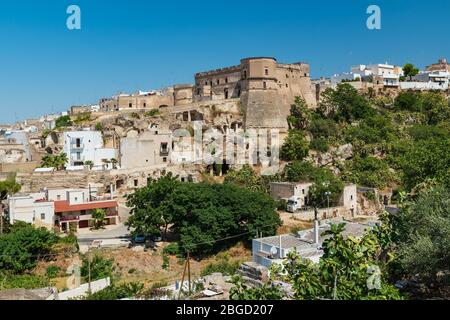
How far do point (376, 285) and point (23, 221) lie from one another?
72.5 ft

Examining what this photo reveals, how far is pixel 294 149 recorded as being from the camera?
37219mm

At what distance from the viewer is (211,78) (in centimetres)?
4903

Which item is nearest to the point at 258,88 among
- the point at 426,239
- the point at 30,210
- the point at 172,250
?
the point at 172,250

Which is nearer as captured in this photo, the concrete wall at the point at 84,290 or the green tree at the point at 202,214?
the concrete wall at the point at 84,290

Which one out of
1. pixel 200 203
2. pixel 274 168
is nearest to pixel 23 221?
pixel 200 203

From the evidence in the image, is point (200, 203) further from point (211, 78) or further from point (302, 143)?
point (211, 78)

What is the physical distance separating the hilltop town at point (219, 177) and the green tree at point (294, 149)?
13 cm

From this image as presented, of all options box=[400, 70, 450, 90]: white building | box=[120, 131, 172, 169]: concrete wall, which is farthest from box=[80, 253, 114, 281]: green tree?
box=[400, 70, 450, 90]: white building

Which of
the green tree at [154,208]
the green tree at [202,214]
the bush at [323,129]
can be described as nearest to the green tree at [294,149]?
the bush at [323,129]

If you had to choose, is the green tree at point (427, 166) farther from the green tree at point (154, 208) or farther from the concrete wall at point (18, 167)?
the concrete wall at point (18, 167)

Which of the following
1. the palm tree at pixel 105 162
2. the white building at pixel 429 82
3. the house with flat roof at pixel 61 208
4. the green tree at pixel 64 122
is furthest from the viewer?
the white building at pixel 429 82

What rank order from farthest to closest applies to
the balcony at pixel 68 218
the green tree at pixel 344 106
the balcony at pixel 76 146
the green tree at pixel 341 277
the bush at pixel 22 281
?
the green tree at pixel 344 106 < the balcony at pixel 76 146 < the balcony at pixel 68 218 < the bush at pixel 22 281 < the green tree at pixel 341 277

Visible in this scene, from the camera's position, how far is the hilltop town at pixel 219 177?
729 inches

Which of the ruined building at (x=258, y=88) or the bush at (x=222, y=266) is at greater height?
the ruined building at (x=258, y=88)
